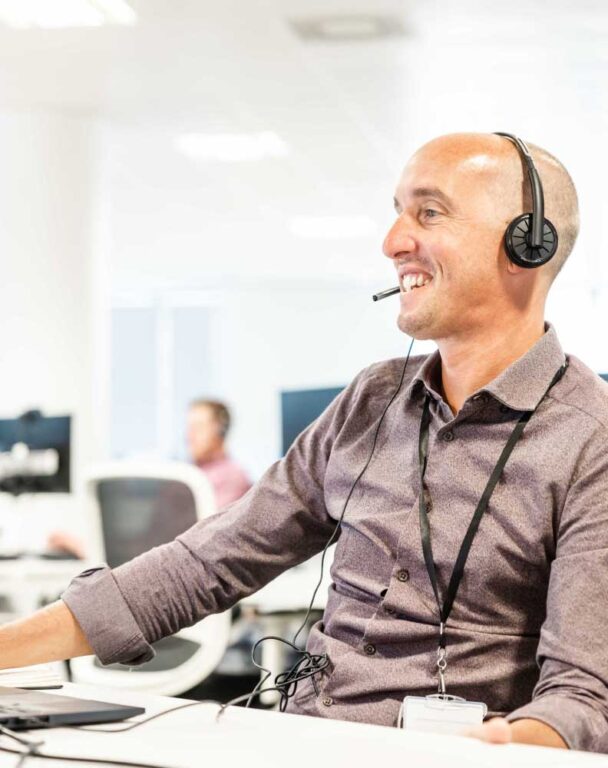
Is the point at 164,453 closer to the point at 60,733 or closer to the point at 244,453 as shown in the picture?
the point at 244,453

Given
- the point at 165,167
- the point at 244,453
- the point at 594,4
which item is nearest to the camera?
the point at 594,4

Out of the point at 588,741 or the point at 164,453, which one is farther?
the point at 164,453

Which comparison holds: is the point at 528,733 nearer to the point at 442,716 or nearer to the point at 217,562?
the point at 442,716

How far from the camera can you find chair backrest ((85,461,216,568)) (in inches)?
116

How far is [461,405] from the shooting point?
1477mm

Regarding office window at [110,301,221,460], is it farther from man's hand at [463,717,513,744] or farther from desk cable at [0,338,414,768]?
man's hand at [463,717,513,744]

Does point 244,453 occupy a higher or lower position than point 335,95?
lower

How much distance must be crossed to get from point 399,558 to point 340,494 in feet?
0.51

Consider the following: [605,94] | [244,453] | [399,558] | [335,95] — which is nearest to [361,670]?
[399,558]

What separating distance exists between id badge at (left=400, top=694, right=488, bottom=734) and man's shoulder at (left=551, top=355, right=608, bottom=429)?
1.24ft

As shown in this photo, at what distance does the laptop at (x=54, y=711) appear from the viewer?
1.01 metres

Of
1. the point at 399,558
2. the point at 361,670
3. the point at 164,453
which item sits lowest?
the point at 164,453

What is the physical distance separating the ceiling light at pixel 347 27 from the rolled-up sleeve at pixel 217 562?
122 inches

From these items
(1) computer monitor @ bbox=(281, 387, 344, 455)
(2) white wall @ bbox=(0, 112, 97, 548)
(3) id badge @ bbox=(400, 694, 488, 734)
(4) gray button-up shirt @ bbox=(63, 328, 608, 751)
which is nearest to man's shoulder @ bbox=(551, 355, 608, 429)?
(4) gray button-up shirt @ bbox=(63, 328, 608, 751)
